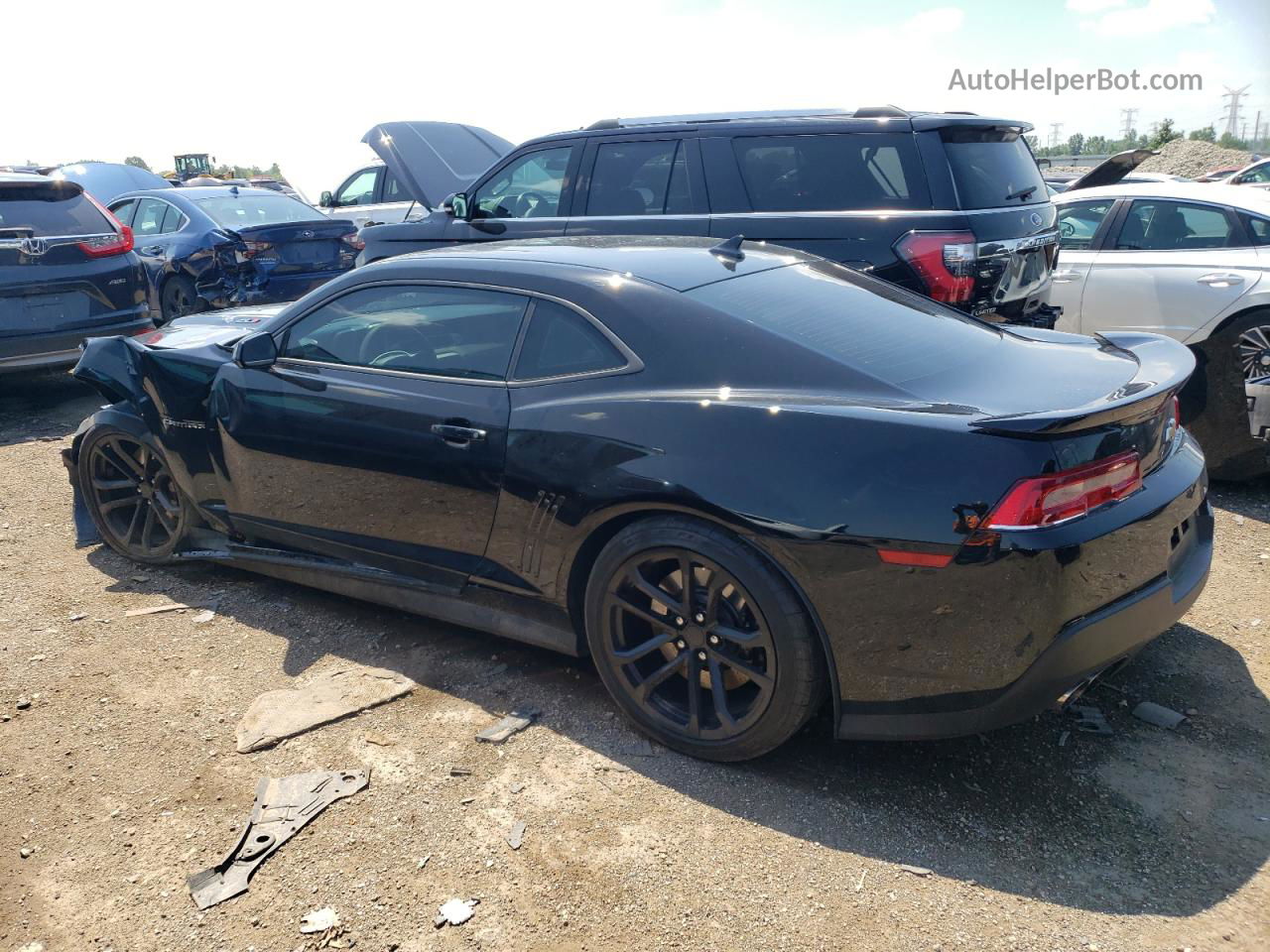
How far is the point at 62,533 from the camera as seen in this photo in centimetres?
541

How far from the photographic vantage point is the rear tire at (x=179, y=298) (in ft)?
34.0

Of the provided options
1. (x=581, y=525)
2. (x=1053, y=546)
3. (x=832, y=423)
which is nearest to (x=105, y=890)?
(x=581, y=525)

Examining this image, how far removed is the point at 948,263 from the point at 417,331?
114 inches

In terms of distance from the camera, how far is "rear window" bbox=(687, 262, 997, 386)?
10.1 feet

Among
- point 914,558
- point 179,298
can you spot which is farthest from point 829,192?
point 179,298

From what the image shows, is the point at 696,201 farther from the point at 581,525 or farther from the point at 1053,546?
the point at 1053,546

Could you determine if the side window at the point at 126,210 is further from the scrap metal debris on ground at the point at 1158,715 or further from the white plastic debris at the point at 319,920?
the scrap metal debris on ground at the point at 1158,715

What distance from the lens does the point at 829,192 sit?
571 cm

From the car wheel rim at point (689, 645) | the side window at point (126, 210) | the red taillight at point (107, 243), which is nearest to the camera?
the car wheel rim at point (689, 645)

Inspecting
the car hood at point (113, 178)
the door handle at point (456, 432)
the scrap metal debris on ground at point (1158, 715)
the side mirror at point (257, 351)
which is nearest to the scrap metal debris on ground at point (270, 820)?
the door handle at point (456, 432)

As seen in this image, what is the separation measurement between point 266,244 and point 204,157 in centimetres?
3581

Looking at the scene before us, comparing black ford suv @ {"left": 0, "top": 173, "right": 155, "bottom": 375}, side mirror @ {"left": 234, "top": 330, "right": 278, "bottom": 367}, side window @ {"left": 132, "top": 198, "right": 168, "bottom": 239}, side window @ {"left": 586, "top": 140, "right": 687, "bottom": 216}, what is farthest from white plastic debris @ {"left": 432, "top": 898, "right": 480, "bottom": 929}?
side window @ {"left": 132, "top": 198, "right": 168, "bottom": 239}

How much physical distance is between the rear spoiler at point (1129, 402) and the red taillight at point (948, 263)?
1.78m

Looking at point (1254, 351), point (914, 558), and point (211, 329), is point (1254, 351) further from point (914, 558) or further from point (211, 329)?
point (211, 329)
